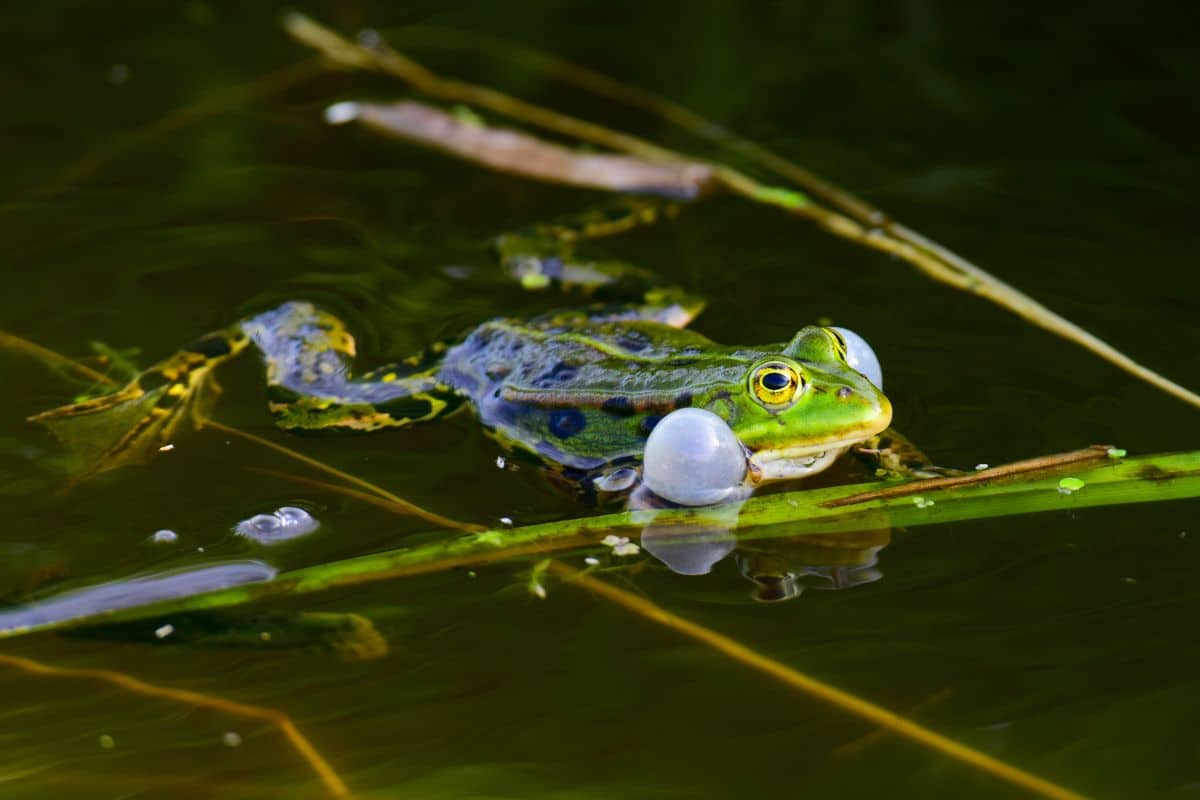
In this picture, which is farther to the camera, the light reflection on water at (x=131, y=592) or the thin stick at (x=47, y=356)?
the thin stick at (x=47, y=356)

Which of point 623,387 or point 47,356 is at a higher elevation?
point 47,356

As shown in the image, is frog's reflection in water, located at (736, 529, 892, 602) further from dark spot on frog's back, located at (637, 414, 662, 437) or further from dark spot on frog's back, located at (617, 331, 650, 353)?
dark spot on frog's back, located at (617, 331, 650, 353)

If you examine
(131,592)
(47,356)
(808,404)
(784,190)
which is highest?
(784,190)

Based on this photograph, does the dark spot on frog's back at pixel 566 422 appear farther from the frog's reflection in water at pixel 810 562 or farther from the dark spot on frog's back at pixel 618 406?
the frog's reflection in water at pixel 810 562

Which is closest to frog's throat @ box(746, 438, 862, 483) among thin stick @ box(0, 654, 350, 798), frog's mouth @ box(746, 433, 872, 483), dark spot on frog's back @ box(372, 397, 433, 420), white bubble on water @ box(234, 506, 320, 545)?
frog's mouth @ box(746, 433, 872, 483)

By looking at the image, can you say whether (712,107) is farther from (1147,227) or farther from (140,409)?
(140,409)

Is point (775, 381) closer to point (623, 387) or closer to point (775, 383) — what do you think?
point (775, 383)

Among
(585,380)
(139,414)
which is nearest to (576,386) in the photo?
(585,380)

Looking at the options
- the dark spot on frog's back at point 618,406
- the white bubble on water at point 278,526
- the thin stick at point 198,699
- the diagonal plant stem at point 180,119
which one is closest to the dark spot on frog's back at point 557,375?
the dark spot on frog's back at point 618,406
